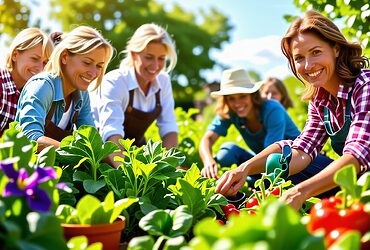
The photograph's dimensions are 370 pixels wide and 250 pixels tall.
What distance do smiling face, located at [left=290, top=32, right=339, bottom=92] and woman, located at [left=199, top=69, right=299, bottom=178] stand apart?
165cm

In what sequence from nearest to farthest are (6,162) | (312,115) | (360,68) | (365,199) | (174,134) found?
(6,162), (365,199), (360,68), (312,115), (174,134)

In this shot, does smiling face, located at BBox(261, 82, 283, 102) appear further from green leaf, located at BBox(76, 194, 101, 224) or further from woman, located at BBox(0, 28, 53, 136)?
green leaf, located at BBox(76, 194, 101, 224)

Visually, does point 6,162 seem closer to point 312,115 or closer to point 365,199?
point 365,199

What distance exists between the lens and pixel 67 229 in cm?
174

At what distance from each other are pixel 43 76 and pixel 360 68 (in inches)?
71.4

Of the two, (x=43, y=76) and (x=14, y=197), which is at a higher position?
(x=43, y=76)

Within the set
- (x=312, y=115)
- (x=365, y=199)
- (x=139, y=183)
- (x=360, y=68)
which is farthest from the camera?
(x=312, y=115)

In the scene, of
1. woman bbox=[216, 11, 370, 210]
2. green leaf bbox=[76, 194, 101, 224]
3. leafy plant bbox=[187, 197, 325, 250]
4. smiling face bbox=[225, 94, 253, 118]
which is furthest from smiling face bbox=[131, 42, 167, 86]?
leafy plant bbox=[187, 197, 325, 250]

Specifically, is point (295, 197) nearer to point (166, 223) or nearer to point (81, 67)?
point (166, 223)

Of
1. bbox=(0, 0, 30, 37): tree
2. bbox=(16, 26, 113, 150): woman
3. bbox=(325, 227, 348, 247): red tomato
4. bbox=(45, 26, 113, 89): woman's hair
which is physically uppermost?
bbox=(0, 0, 30, 37): tree

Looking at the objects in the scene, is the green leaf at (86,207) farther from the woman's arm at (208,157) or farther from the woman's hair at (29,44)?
the woman's hair at (29,44)

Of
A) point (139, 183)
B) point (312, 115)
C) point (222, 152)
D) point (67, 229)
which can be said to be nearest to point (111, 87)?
point (222, 152)

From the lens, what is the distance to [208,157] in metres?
4.45

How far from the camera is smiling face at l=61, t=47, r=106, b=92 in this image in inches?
132
